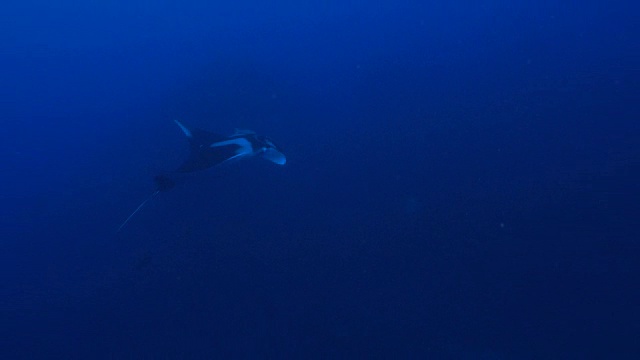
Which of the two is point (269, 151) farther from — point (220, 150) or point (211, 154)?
point (211, 154)

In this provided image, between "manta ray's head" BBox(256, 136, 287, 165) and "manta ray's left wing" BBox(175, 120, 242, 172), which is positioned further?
"manta ray's head" BBox(256, 136, 287, 165)

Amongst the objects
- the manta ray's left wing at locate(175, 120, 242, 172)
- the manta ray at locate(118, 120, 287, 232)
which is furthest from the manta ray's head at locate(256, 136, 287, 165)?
the manta ray's left wing at locate(175, 120, 242, 172)

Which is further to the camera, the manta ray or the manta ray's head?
the manta ray's head

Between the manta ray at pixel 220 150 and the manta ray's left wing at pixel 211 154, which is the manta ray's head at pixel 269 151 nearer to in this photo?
the manta ray at pixel 220 150

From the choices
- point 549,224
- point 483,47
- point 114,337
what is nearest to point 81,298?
point 114,337

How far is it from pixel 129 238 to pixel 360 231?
422 centimetres

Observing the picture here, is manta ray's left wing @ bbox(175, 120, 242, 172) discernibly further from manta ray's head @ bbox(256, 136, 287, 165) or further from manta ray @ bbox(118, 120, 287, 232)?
manta ray's head @ bbox(256, 136, 287, 165)

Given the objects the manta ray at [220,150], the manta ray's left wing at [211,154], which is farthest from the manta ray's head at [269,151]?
the manta ray's left wing at [211,154]

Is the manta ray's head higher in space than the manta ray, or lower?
higher

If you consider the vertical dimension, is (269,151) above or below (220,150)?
above

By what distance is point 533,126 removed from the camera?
8023 mm

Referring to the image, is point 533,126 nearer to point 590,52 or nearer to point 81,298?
point 590,52

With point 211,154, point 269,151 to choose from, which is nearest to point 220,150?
point 211,154

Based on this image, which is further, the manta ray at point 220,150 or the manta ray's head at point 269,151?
the manta ray's head at point 269,151
